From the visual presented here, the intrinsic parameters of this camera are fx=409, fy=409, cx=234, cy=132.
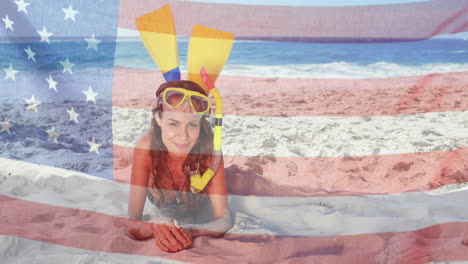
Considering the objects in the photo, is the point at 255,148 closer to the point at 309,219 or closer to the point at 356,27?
the point at 309,219

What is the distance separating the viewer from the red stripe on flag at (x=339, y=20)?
2207 mm

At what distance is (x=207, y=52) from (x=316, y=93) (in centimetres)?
84

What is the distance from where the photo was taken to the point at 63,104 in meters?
2.22

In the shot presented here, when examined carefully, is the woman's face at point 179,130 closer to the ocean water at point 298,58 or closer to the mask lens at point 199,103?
the mask lens at point 199,103

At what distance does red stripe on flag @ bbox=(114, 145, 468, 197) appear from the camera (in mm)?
2428

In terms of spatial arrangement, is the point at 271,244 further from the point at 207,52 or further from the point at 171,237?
the point at 207,52

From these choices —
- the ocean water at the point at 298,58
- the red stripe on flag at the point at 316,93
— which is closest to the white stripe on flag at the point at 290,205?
the red stripe on flag at the point at 316,93

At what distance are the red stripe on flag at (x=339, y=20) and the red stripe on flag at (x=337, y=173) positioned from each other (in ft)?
2.69

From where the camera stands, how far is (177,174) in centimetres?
194

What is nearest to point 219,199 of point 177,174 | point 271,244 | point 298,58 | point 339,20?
point 177,174

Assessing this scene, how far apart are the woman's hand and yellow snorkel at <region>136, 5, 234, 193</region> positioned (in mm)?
230

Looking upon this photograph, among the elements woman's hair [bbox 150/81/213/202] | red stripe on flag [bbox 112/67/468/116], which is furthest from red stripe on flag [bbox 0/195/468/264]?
red stripe on flag [bbox 112/67/468/116]

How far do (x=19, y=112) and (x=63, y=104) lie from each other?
279 mm

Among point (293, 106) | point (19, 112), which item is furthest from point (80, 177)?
point (293, 106)
